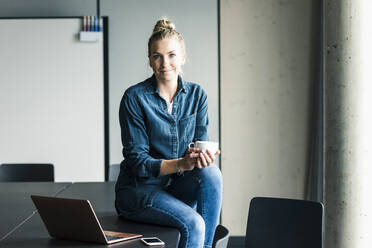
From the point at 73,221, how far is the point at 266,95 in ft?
10.7

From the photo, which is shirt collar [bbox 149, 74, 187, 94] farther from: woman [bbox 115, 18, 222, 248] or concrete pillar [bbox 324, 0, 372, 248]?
concrete pillar [bbox 324, 0, 372, 248]

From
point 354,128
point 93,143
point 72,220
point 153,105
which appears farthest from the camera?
point 93,143

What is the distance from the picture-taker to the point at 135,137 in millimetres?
→ 2297

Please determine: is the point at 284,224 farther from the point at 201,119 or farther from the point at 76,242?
the point at 76,242

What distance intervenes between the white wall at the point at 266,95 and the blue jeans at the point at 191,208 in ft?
8.68

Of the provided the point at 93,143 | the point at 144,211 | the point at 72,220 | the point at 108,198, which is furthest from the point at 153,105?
the point at 93,143

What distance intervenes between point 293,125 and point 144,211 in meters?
2.97

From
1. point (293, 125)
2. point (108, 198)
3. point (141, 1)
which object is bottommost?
point (108, 198)

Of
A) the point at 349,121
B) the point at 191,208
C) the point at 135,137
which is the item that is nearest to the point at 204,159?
the point at 191,208

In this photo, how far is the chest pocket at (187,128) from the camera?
2373 mm

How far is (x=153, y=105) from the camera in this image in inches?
92.2

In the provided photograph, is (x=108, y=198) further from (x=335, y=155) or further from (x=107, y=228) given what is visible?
(x=335, y=155)

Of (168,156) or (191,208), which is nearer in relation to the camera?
(191,208)

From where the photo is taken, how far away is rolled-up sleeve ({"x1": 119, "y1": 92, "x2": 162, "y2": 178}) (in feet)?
7.33
